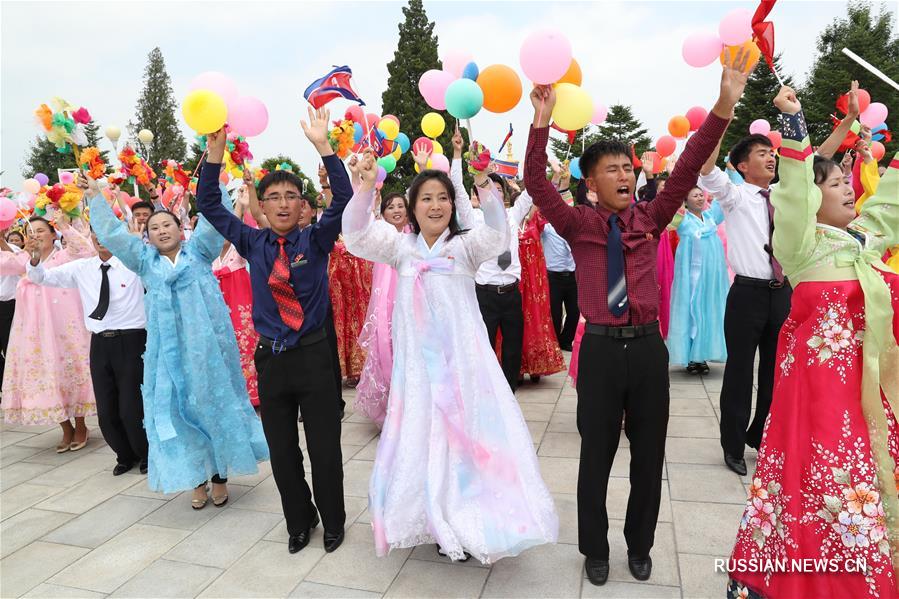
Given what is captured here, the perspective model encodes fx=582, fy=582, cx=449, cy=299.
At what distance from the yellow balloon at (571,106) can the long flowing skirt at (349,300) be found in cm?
391

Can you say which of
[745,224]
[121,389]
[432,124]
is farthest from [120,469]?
[745,224]

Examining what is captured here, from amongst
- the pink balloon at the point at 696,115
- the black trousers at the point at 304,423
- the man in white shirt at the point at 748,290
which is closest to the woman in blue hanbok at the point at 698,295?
the pink balloon at the point at 696,115

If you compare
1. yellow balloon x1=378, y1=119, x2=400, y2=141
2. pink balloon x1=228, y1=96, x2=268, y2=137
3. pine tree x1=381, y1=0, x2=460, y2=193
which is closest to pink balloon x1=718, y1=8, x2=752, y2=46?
pink balloon x1=228, y1=96, x2=268, y2=137

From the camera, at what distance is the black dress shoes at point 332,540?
10.4 feet

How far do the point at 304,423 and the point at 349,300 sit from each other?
3.38m

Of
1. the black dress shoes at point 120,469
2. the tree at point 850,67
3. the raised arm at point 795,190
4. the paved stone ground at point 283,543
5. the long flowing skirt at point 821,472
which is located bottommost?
the paved stone ground at point 283,543

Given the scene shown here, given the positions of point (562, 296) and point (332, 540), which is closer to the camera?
point (332, 540)

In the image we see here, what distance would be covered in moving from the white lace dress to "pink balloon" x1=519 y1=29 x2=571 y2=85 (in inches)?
25.1

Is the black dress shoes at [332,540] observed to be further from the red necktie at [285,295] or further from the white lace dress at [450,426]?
the red necktie at [285,295]

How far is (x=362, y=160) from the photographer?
2938 mm

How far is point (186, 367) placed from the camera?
3660mm

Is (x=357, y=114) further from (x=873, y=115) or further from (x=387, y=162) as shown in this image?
(x=873, y=115)

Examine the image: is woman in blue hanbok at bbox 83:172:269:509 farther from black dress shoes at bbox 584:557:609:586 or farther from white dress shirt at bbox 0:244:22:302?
white dress shirt at bbox 0:244:22:302

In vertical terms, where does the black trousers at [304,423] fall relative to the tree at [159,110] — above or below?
below
